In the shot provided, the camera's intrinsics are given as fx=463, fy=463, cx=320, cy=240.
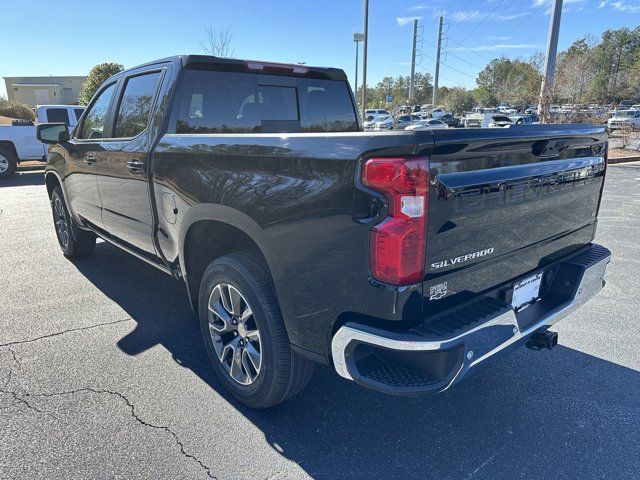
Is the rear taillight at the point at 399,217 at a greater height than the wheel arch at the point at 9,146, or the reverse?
the rear taillight at the point at 399,217

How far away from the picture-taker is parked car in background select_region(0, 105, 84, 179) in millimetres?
12898

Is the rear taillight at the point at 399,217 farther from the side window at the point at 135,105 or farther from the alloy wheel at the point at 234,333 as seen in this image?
the side window at the point at 135,105

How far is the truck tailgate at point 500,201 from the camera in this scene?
1890 mm

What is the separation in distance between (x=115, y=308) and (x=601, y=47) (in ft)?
327

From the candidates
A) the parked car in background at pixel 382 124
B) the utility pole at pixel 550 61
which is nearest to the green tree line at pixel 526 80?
the parked car in background at pixel 382 124

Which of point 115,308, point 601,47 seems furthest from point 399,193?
point 601,47

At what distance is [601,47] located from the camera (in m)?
82.1

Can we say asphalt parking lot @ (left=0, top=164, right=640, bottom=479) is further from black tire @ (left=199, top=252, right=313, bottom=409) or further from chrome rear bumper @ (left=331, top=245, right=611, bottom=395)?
chrome rear bumper @ (left=331, top=245, right=611, bottom=395)

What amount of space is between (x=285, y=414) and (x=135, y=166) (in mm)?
1999

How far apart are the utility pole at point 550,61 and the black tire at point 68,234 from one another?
52.3 ft

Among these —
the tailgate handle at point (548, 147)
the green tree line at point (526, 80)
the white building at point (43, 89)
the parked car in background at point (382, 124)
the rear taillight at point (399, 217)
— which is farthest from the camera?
the white building at point (43, 89)

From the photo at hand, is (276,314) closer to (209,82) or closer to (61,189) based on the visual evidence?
(209,82)

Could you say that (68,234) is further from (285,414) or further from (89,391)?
(285,414)

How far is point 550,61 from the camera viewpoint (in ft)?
52.9
